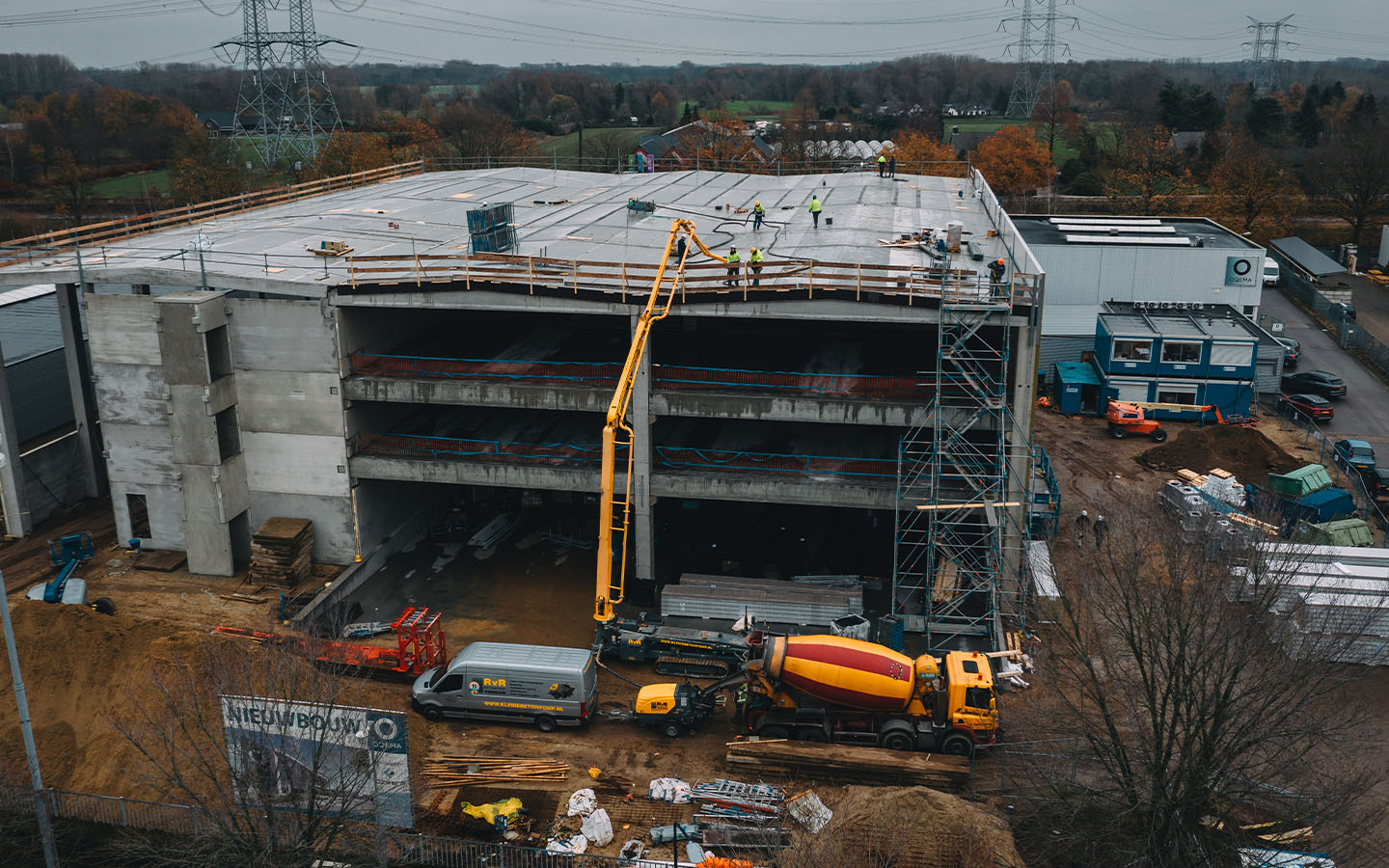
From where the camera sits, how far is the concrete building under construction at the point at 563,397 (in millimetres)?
36938

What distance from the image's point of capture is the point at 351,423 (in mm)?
40188

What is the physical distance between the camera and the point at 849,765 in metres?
28.9

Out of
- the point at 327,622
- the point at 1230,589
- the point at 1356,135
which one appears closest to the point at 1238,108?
the point at 1356,135

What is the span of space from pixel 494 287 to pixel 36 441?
75.5ft

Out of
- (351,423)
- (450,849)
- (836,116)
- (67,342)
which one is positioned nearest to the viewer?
(450,849)

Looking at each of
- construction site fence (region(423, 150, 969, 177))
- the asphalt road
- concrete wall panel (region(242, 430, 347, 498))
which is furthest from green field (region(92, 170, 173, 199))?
the asphalt road

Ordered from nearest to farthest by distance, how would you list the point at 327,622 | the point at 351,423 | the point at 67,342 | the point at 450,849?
the point at 450,849, the point at 327,622, the point at 351,423, the point at 67,342

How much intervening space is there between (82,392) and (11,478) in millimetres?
4984

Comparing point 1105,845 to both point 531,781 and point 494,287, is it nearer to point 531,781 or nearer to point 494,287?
point 531,781

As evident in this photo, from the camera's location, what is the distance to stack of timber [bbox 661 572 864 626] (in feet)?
120

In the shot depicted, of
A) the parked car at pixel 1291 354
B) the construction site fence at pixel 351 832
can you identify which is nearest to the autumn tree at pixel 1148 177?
the parked car at pixel 1291 354

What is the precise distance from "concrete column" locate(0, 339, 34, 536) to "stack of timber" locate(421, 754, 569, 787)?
24.2 m

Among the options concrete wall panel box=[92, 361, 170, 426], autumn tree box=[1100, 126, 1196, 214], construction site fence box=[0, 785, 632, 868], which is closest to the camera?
construction site fence box=[0, 785, 632, 868]

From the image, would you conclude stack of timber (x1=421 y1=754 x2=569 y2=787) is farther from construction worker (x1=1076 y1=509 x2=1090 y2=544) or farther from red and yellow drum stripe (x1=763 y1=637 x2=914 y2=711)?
construction worker (x1=1076 y1=509 x2=1090 y2=544)
